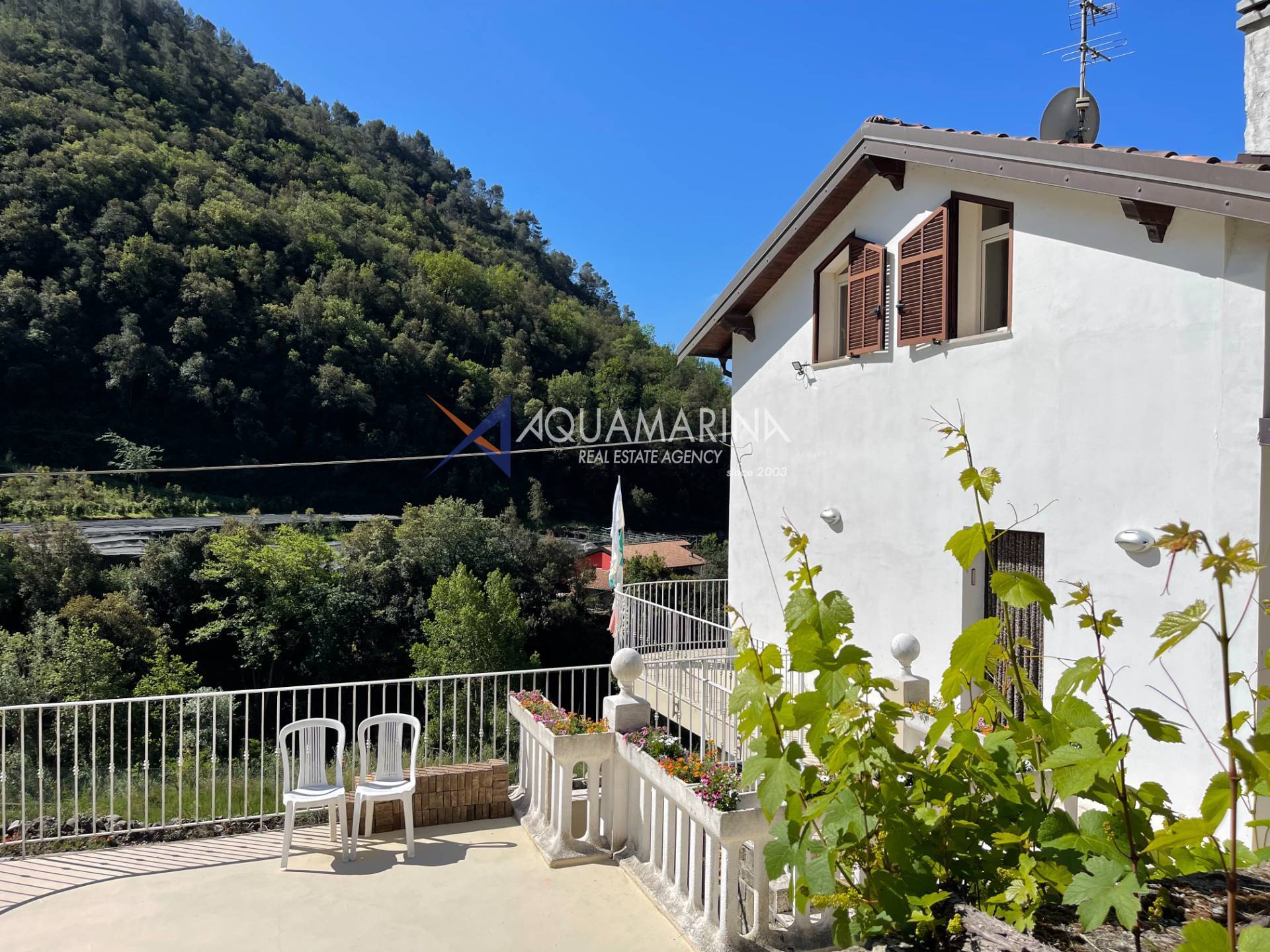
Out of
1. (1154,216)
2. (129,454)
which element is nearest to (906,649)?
(1154,216)

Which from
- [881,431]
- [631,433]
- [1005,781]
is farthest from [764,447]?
[631,433]

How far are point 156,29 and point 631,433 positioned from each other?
133ft

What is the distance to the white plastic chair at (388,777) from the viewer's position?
499 cm

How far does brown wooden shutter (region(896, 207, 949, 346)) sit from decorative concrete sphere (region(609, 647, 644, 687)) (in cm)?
403

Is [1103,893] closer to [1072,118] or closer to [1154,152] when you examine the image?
[1154,152]

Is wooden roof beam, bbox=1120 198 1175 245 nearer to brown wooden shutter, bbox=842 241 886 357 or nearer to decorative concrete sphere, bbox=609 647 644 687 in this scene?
brown wooden shutter, bbox=842 241 886 357

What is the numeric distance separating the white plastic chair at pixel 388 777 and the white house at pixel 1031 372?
392cm

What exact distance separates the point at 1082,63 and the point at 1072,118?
0.60 m

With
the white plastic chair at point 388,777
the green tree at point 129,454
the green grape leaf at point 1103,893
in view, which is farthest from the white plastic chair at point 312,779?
the green tree at point 129,454

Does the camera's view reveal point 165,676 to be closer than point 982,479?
No

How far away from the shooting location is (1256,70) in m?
5.64

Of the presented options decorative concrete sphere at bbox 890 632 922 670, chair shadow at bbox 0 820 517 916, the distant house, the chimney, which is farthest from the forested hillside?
the chimney

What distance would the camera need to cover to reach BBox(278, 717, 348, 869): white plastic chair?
15.9 feet

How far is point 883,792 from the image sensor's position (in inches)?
63.8
